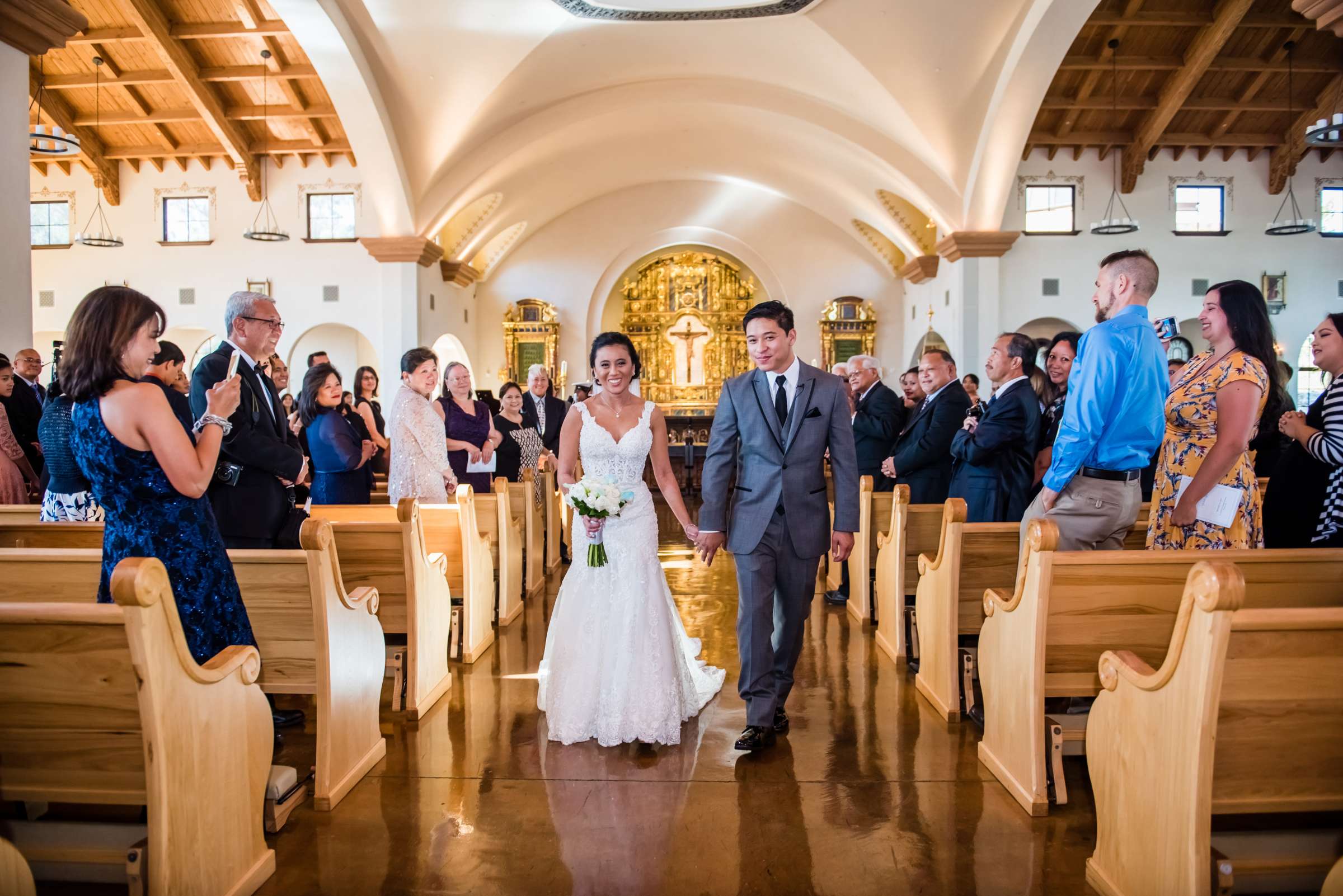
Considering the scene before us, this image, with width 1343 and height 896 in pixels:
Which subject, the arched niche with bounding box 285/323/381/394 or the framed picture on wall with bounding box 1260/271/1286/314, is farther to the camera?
the arched niche with bounding box 285/323/381/394

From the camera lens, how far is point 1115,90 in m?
11.8

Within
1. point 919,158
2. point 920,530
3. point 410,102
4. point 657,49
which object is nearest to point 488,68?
point 410,102

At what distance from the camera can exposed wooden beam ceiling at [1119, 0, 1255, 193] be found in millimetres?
10492

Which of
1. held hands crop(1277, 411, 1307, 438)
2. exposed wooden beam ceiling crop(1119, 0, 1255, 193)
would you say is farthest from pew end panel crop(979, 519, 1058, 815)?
exposed wooden beam ceiling crop(1119, 0, 1255, 193)

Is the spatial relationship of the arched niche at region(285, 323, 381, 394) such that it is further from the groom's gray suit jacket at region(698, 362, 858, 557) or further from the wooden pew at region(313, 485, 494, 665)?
the groom's gray suit jacket at region(698, 362, 858, 557)

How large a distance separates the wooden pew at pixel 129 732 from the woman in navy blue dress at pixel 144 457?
205 millimetres

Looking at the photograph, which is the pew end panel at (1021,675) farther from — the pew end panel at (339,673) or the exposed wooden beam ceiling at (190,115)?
the exposed wooden beam ceiling at (190,115)

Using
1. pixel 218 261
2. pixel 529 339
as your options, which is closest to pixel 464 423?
pixel 218 261

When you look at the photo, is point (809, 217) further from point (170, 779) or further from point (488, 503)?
point (170, 779)

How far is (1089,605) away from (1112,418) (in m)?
0.71

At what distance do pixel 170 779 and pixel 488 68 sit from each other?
966 centimetres

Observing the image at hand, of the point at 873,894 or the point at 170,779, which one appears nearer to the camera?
the point at 170,779

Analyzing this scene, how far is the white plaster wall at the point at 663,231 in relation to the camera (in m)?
16.8

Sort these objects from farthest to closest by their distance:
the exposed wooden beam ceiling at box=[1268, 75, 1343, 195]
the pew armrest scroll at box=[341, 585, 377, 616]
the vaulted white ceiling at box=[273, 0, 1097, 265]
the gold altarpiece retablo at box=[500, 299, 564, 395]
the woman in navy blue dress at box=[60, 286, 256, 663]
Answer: the gold altarpiece retablo at box=[500, 299, 564, 395] < the exposed wooden beam ceiling at box=[1268, 75, 1343, 195] < the vaulted white ceiling at box=[273, 0, 1097, 265] < the pew armrest scroll at box=[341, 585, 377, 616] < the woman in navy blue dress at box=[60, 286, 256, 663]
